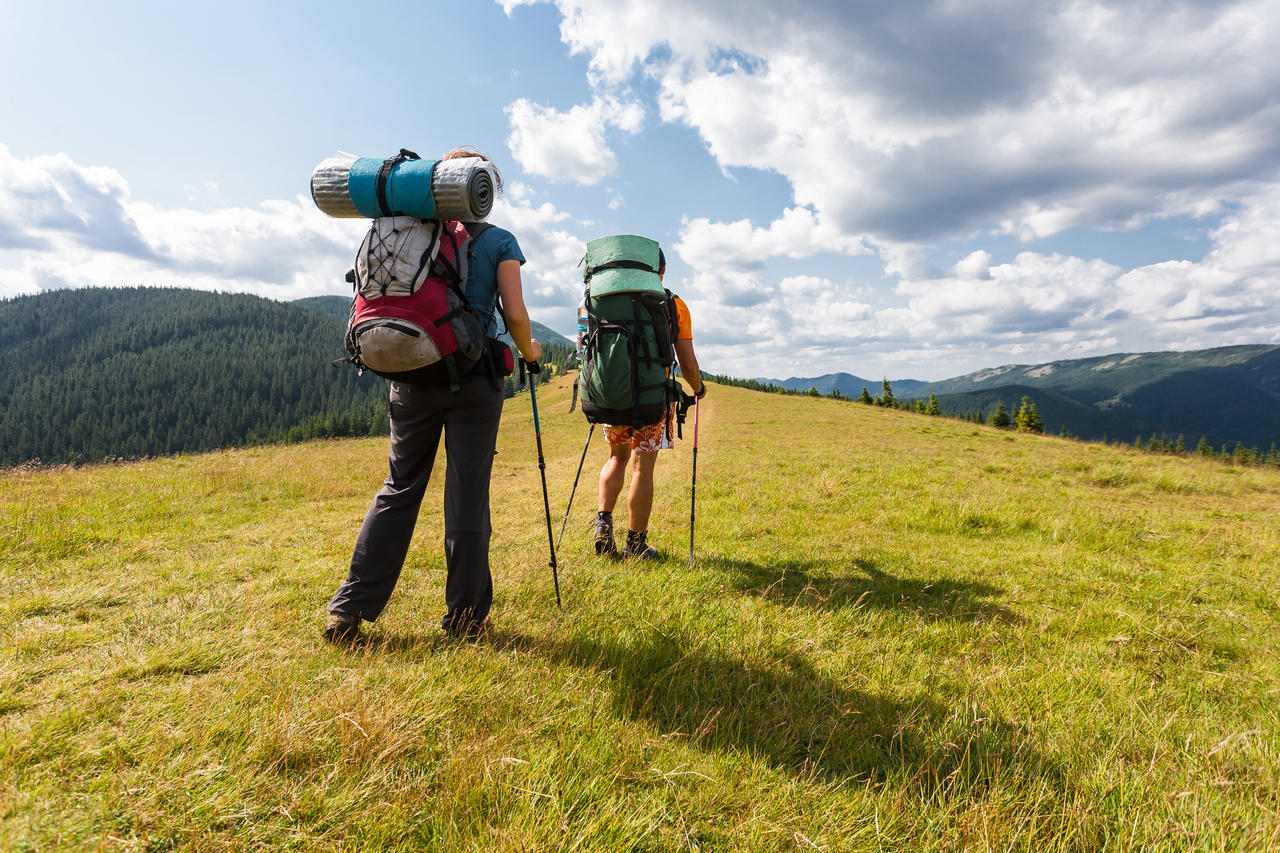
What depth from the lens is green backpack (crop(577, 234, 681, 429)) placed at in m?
5.12

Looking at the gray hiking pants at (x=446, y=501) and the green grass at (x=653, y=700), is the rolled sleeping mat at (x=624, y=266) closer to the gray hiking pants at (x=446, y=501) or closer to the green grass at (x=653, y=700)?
the gray hiking pants at (x=446, y=501)

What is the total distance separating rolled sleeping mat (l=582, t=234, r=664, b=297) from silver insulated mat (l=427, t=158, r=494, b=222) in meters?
1.92

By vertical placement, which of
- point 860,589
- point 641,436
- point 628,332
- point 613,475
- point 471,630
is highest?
point 628,332

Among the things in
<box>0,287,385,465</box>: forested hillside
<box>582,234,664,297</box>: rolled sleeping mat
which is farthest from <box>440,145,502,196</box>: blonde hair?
<box>0,287,385,465</box>: forested hillside

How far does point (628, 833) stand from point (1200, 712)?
11.1 ft

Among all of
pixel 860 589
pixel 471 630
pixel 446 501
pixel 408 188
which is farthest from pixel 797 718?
pixel 408 188

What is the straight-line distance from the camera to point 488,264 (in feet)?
12.0

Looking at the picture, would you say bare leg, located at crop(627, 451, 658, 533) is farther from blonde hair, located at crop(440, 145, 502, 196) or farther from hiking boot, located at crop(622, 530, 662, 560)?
blonde hair, located at crop(440, 145, 502, 196)

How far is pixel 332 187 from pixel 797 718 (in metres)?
4.13

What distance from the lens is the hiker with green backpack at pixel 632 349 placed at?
16.9 feet

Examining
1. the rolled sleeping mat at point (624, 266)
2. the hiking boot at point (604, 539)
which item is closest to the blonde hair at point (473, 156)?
the rolled sleeping mat at point (624, 266)

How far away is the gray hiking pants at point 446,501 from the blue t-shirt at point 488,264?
462 mm

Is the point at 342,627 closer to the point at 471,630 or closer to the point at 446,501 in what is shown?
the point at 471,630

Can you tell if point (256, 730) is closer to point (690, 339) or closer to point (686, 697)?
point (686, 697)
